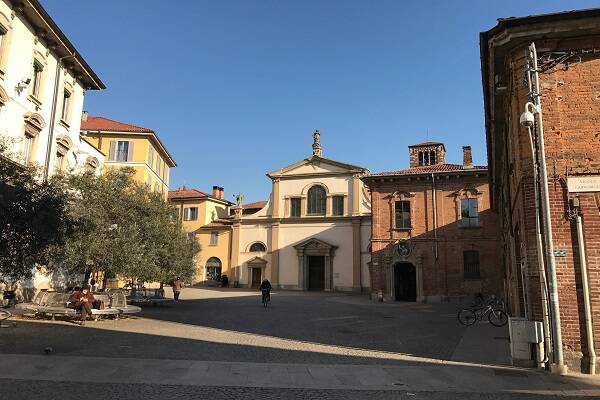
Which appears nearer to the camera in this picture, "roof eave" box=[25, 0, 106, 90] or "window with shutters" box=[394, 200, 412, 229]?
"roof eave" box=[25, 0, 106, 90]

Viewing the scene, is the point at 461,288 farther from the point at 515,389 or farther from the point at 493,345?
the point at 515,389

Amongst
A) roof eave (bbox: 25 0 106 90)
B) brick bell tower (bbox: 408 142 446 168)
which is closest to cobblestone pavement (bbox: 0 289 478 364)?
roof eave (bbox: 25 0 106 90)

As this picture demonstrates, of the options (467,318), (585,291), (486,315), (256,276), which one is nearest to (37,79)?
(467,318)

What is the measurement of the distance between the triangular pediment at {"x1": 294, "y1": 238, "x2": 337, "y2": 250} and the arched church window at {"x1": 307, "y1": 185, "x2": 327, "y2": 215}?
2821 millimetres

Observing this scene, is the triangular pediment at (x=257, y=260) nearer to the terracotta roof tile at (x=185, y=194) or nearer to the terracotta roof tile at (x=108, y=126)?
the terracotta roof tile at (x=185, y=194)

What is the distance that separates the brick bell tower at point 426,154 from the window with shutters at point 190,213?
81.3 feet

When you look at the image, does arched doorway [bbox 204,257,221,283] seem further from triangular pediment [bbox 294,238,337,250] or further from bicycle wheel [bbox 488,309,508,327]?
bicycle wheel [bbox 488,309,508,327]

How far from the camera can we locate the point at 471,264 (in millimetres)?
A: 32188

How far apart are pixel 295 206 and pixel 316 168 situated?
13.8 ft

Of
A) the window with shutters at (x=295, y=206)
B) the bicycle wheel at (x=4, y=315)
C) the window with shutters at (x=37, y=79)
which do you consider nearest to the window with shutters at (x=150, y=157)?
the window with shutters at (x=295, y=206)

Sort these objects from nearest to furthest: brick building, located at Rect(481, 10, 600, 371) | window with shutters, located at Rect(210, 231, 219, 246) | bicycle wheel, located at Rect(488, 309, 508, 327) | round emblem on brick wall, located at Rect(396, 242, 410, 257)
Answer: brick building, located at Rect(481, 10, 600, 371)
bicycle wheel, located at Rect(488, 309, 508, 327)
round emblem on brick wall, located at Rect(396, 242, 410, 257)
window with shutters, located at Rect(210, 231, 219, 246)

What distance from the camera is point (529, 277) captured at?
9594mm

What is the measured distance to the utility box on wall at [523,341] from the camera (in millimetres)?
9196

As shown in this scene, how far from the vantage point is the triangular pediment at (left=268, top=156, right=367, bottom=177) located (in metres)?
44.5
